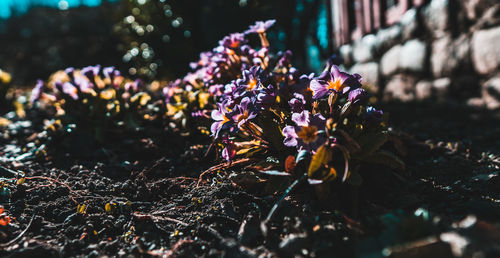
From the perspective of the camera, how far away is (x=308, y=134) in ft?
4.52

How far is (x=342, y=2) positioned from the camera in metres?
6.03

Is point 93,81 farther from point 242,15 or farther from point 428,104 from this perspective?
point 428,104

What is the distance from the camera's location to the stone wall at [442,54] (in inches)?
123

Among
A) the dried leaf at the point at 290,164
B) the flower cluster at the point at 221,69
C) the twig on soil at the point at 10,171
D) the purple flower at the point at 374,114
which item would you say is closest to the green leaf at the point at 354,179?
the dried leaf at the point at 290,164

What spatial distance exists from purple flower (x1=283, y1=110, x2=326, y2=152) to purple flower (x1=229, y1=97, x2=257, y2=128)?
0.21 metres

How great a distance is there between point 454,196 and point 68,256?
4.96 feet

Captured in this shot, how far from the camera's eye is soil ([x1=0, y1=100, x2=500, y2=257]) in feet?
3.84

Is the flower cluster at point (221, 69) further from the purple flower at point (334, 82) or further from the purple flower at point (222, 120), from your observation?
the purple flower at point (334, 82)

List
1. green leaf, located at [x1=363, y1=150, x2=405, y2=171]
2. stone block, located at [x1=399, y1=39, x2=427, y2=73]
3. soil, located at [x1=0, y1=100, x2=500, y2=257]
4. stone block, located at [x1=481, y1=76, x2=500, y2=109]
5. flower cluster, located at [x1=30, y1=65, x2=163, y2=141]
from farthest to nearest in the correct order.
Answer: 1. stone block, located at [x1=399, y1=39, x2=427, y2=73]
2. stone block, located at [x1=481, y1=76, x2=500, y2=109]
3. flower cluster, located at [x1=30, y1=65, x2=163, y2=141]
4. green leaf, located at [x1=363, y1=150, x2=405, y2=171]
5. soil, located at [x1=0, y1=100, x2=500, y2=257]

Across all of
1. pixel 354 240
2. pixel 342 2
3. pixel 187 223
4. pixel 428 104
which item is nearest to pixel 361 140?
pixel 354 240

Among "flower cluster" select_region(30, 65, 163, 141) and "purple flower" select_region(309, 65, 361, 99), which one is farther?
"flower cluster" select_region(30, 65, 163, 141)

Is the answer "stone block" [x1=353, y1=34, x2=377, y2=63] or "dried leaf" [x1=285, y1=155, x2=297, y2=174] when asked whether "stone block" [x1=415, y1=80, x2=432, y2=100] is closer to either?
"stone block" [x1=353, y1=34, x2=377, y2=63]

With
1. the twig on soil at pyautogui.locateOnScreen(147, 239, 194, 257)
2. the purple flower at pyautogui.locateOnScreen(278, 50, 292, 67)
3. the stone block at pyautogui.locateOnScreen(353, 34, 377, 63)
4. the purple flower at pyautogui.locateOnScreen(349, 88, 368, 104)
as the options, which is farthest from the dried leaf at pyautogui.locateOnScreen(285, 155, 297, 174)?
the stone block at pyautogui.locateOnScreen(353, 34, 377, 63)

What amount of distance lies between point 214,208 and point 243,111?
421 millimetres
